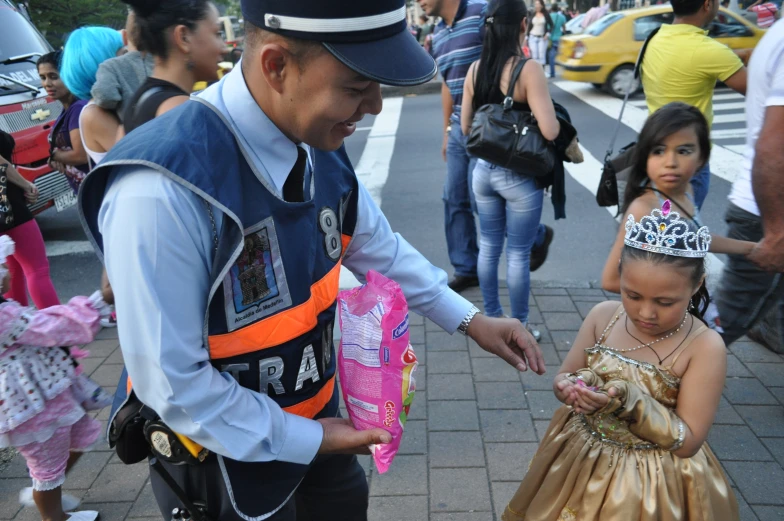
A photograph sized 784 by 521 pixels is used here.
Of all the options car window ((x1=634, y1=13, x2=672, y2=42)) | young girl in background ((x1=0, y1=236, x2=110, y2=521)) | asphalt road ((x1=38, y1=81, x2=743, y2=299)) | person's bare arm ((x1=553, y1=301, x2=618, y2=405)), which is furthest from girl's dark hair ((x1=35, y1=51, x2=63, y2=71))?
car window ((x1=634, y1=13, x2=672, y2=42))

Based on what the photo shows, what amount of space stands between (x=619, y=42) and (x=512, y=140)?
1044 cm

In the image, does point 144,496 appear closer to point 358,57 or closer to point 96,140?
point 96,140

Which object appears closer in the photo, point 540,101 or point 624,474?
point 624,474

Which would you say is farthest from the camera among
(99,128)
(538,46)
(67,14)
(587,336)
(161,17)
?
(538,46)

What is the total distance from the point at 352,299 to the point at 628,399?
35.2 inches

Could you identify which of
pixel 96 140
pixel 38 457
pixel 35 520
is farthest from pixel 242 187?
pixel 96 140

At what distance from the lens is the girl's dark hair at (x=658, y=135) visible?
291 centimetres

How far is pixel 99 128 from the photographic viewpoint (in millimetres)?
A: 3686

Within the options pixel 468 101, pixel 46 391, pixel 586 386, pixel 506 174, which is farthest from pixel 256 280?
pixel 468 101

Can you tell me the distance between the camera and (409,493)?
119 inches

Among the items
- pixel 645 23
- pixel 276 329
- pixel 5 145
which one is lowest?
pixel 645 23

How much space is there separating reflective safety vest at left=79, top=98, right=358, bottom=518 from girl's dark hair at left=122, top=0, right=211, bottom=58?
154cm

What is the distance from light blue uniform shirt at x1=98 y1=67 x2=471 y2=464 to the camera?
1298 millimetres

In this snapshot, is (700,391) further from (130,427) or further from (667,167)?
(130,427)
